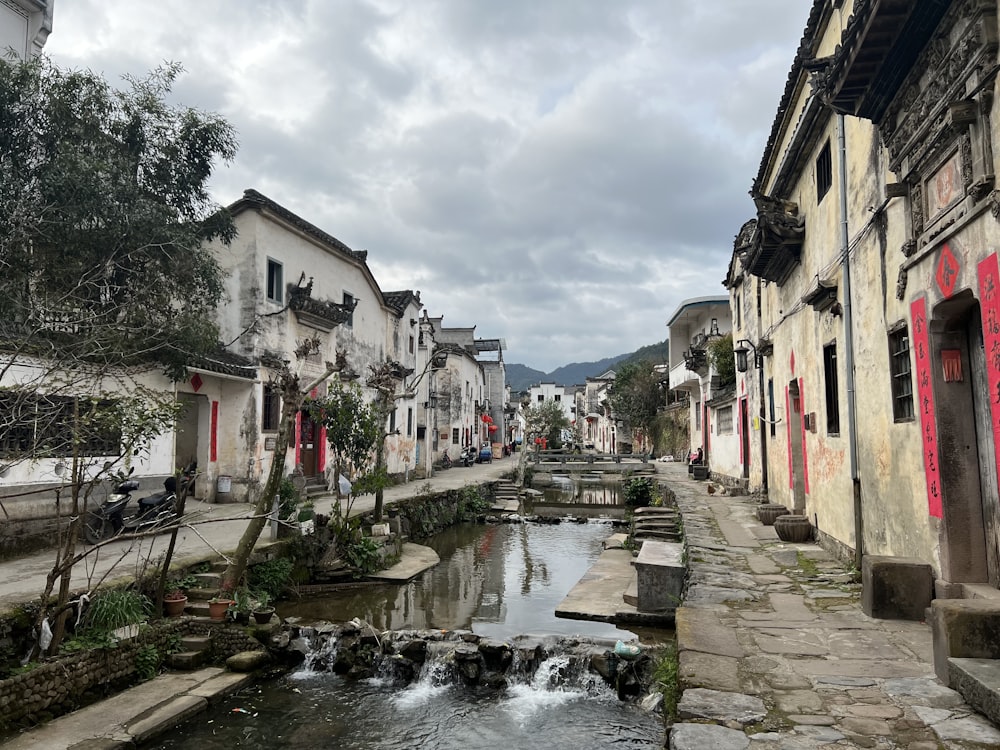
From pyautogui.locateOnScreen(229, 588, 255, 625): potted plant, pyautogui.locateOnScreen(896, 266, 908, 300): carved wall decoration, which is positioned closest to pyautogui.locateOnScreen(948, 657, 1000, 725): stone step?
pyautogui.locateOnScreen(896, 266, 908, 300): carved wall decoration

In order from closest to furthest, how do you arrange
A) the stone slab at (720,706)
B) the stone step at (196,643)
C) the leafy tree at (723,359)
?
the stone slab at (720,706) < the stone step at (196,643) < the leafy tree at (723,359)

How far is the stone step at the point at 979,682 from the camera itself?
370 centimetres

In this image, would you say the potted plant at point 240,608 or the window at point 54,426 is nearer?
the window at point 54,426

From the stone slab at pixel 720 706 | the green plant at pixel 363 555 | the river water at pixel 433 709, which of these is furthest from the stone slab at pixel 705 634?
the green plant at pixel 363 555

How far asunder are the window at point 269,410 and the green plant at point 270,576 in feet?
19.1

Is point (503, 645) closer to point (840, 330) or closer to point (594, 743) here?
point (594, 743)

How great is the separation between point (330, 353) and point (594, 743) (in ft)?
49.6

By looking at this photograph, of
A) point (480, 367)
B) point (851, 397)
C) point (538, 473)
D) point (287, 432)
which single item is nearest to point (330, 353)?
point (287, 432)

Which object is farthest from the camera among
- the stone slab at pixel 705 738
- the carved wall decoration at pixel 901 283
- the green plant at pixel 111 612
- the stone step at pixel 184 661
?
the stone step at pixel 184 661

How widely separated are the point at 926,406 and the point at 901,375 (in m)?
0.91

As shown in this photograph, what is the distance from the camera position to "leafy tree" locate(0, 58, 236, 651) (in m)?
9.34

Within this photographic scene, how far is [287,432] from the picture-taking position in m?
9.09

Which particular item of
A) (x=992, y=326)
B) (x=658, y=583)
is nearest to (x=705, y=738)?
(x=992, y=326)

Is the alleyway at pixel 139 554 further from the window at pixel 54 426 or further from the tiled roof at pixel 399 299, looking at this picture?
the tiled roof at pixel 399 299
